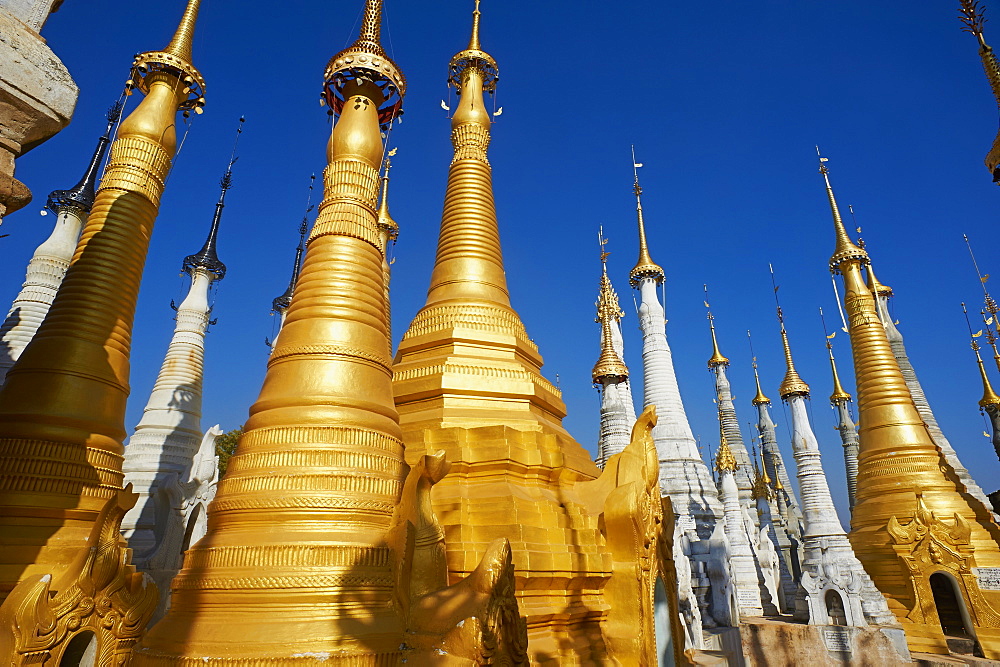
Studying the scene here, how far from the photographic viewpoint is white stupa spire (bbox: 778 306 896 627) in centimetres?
1537

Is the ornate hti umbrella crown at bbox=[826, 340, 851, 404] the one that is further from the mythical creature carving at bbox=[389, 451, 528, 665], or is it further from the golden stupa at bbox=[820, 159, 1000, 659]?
the mythical creature carving at bbox=[389, 451, 528, 665]

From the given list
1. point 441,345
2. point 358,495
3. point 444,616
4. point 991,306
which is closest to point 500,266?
point 441,345

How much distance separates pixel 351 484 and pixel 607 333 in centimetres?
1914

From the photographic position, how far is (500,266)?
9977mm

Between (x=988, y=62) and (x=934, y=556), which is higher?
(x=988, y=62)

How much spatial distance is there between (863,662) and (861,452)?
5.59 meters

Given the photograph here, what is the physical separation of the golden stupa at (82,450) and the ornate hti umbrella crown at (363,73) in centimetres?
331

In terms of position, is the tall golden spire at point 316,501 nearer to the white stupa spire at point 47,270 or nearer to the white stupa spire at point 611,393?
the white stupa spire at point 47,270

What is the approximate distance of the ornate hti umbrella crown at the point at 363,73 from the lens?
678cm

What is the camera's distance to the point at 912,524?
1481 cm

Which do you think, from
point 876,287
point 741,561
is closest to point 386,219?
point 741,561

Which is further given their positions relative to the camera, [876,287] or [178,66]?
[876,287]

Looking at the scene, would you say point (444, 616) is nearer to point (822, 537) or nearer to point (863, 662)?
point (863, 662)

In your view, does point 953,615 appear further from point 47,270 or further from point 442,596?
point 47,270
